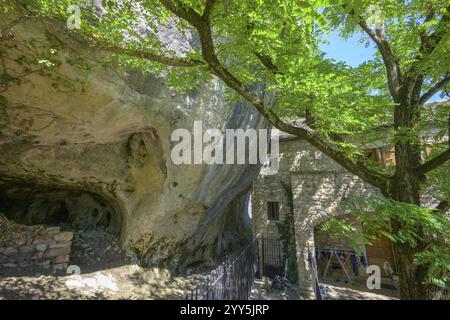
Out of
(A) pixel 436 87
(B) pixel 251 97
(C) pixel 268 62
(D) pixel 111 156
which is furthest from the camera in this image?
(D) pixel 111 156

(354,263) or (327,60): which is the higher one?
(327,60)

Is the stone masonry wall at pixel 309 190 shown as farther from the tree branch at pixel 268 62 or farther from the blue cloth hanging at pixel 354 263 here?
the tree branch at pixel 268 62

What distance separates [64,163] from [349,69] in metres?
7.84

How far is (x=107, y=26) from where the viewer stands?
3600 mm

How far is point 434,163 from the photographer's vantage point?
345 cm

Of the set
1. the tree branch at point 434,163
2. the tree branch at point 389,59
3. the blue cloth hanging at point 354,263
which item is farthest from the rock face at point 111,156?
the blue cloth hanging at point 354,263

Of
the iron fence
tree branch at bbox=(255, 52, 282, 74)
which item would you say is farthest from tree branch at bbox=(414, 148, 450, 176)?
the iron fence

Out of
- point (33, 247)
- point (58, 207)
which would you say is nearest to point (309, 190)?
point (33, 247)

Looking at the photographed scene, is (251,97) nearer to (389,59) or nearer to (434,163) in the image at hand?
(389,59)

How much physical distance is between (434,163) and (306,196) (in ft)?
20.5

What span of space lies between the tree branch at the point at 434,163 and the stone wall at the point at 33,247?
8.83 metres

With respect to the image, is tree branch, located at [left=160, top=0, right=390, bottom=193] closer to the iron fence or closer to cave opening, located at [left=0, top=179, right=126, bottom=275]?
the iron fence

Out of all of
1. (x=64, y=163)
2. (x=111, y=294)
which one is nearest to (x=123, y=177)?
(x=64, y=163)

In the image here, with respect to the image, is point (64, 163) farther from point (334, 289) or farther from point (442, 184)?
point (334, 289)
